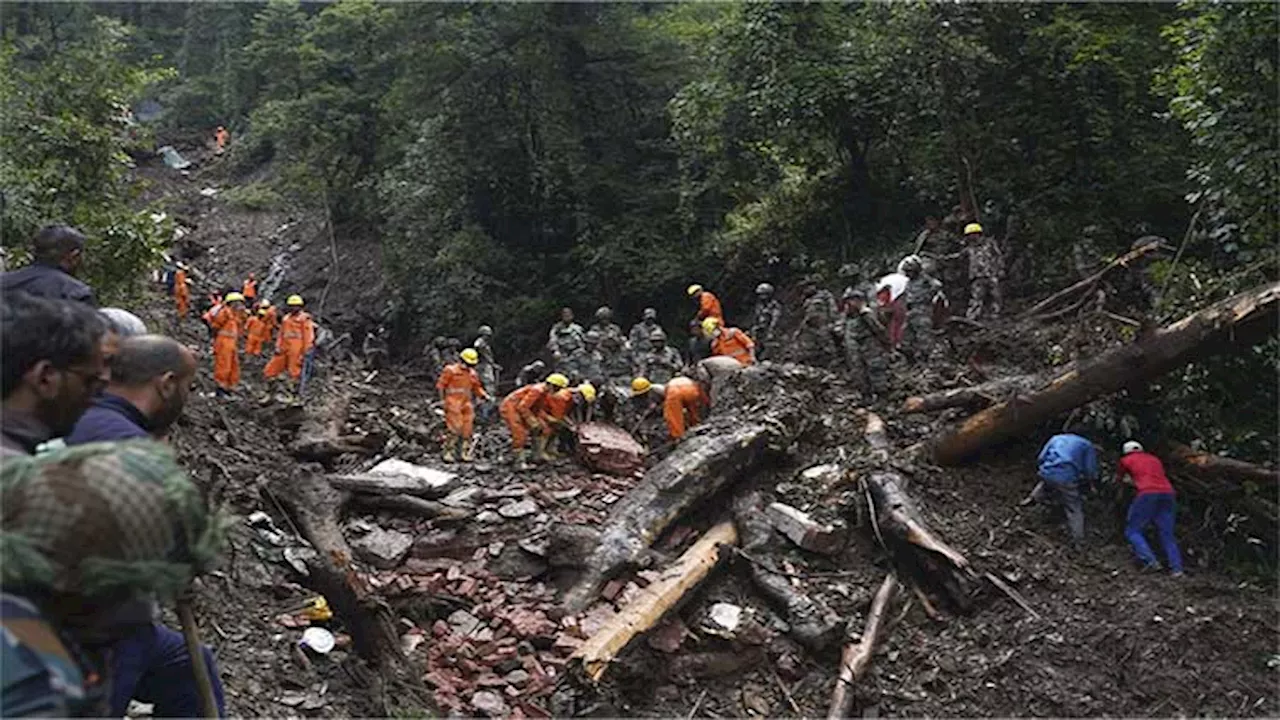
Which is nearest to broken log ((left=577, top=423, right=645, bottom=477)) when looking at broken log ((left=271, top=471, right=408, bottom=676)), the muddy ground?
the muddy ground

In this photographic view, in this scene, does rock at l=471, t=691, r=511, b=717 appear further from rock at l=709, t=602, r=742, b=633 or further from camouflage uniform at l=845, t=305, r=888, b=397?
camouflage uniform at l=845, t=305, r=888, b=397

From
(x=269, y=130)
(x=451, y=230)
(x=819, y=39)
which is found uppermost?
(x=819, y=39)

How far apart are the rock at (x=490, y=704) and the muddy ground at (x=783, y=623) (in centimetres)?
1

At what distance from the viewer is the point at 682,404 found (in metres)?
11.3

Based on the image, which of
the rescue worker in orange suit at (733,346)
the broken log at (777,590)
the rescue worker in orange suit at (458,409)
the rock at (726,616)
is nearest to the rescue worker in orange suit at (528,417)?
the rescue worker in orange suit at (458,409)

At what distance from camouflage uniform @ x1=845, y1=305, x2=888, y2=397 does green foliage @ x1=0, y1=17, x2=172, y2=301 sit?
29.3ft

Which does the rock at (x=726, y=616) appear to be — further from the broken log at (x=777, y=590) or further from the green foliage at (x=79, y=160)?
the green foliage at (x=79, y=160)

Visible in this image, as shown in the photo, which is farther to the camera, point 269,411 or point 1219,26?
point 269,411

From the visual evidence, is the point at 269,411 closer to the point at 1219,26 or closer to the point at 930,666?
the point at 930,666

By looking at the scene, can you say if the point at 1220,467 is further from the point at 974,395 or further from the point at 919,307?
the point at 919,307

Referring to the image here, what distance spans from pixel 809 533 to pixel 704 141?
1344 centimetres

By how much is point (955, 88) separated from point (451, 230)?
12985 mm

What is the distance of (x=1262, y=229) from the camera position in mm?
8625

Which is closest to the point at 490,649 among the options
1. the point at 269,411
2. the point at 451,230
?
the point at 269,411
